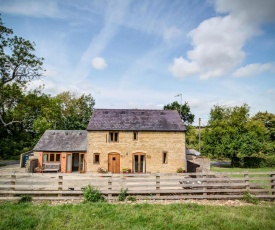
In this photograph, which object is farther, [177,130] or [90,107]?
[90,107]

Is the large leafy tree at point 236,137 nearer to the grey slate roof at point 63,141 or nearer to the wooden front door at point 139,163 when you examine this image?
the wooden front door at point 139,163

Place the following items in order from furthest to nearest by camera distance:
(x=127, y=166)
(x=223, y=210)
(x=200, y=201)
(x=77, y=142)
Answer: (x=77, y=142), (x=127, y=166), (x=200, y=201), (x=223, y=210)

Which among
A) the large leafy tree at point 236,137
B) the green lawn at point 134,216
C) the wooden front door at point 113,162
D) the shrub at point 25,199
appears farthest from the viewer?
the large leafy tree at point 236,137

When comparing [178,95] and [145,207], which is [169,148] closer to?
[178,95]

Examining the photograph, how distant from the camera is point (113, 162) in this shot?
2292 centimetres

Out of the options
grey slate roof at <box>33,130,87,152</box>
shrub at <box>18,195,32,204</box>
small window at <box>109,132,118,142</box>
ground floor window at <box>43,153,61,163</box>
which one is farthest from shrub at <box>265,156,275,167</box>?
shrub at <box>18,195,32,204</box>

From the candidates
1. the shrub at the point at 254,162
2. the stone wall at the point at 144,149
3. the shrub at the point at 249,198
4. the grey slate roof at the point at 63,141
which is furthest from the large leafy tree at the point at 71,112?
the shrub at the point at 249,198

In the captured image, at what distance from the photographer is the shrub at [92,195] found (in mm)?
9594

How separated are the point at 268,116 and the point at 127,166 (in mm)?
46112

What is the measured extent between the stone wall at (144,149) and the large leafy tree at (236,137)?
10159 mm

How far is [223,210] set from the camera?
849 centimetres

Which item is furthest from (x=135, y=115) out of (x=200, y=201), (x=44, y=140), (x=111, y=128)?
(x=200, y=201)

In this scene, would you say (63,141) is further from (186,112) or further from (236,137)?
(186,112)

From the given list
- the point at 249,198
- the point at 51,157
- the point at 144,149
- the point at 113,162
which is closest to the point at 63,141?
the point at 51,157
